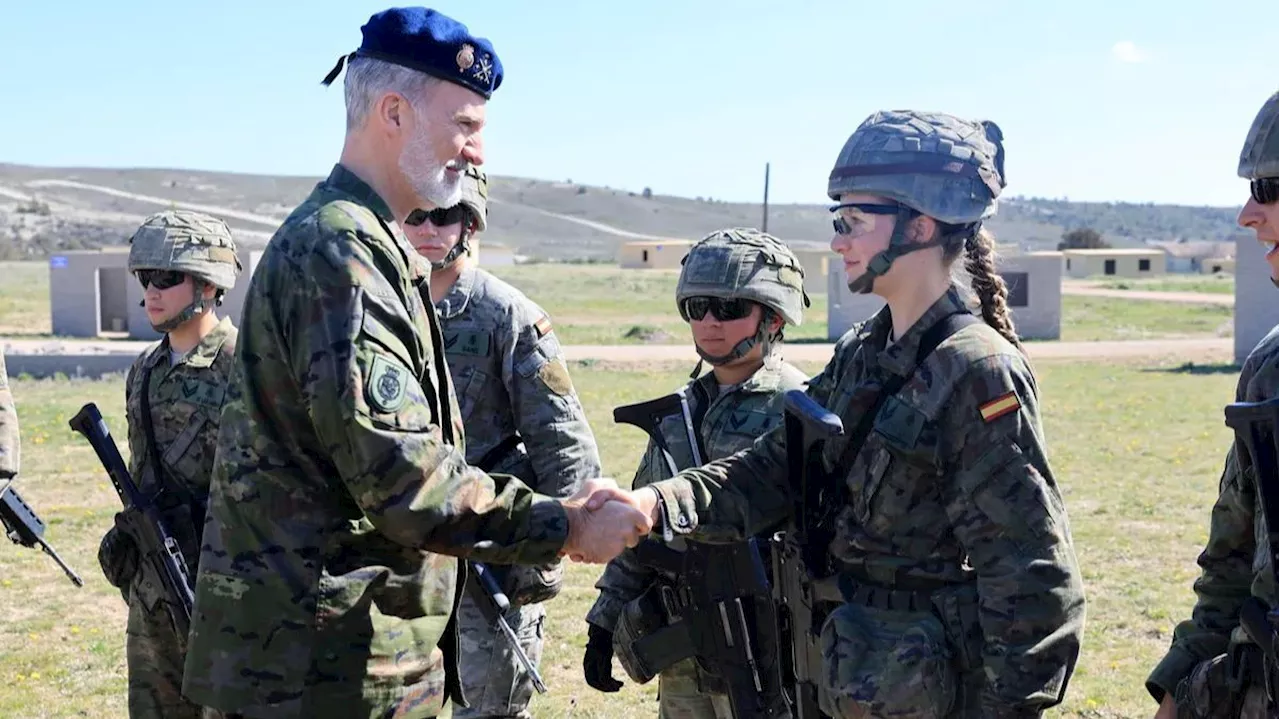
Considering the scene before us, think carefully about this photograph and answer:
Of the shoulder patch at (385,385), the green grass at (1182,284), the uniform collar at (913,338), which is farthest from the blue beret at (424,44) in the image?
the green grass at (1182,284)

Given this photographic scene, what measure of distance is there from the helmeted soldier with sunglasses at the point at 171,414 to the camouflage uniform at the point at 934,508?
7.41 feet

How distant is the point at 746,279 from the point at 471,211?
3.28 feet

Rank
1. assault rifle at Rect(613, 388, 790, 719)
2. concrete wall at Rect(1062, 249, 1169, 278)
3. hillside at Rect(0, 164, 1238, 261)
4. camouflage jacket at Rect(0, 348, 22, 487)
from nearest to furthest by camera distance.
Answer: assault rifle at Rect(613, 388, 790, 719), camouflage jacket at Rect(0, 348, 22, 487), concrete wall at Rect(1062, 249, 1169, 278), hillside at Rect(0, 164, 1238, 261)

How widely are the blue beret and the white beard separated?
15 cm

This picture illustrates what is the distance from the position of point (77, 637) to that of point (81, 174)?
134 meters

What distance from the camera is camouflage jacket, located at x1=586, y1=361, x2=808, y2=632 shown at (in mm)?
4617

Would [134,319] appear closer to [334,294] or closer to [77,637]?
[77,637]

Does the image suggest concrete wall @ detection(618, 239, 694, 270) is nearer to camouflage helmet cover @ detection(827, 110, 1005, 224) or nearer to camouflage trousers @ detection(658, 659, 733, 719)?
camouflage trousers @ detection(658, 659, 733, 719)

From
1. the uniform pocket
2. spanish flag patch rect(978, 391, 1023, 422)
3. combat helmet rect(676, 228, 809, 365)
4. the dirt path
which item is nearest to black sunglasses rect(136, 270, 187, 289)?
combat helmet rect(676, 228, 809, 365)

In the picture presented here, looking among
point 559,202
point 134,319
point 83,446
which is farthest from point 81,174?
point 83,446

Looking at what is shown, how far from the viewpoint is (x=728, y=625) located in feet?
14.5

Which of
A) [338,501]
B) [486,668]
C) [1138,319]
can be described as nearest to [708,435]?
[486,668]

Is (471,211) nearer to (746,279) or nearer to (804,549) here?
(746,279)

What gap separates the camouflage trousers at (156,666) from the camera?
5.03 m
